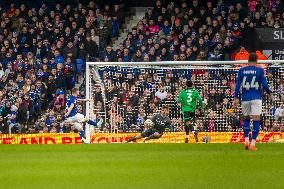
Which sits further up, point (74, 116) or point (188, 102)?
point (188, 102)

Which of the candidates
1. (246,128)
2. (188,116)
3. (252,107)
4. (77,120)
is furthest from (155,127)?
(252,107)

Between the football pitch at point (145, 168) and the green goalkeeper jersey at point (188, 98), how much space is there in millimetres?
5260

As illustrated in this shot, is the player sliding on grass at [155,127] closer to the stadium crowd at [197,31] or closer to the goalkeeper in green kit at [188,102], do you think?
the goalkeeper in green kit at [188,102]

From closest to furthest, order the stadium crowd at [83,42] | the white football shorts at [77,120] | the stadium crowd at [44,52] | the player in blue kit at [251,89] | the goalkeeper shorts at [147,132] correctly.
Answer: the player in blue kit at [251,89]
the goalkeeper shorts at [147,132]
the white football shorts at [77,120]
the stadium crowd at [44,52]
the stadium crowd at [83,42]

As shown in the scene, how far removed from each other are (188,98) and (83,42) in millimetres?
8730

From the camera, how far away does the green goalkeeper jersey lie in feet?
74.1

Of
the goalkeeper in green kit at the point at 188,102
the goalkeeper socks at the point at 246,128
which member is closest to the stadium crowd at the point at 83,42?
the goalkeeper in green kit at the point at 188,102

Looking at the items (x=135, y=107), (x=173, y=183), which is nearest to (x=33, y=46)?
(x=135, y=107)

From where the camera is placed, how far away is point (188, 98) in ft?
74.3

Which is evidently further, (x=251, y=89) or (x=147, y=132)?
(x=147, y=132)

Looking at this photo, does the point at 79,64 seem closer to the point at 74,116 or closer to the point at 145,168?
the point at 74,116

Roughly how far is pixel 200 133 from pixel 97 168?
11.7m

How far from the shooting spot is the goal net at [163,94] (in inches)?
943

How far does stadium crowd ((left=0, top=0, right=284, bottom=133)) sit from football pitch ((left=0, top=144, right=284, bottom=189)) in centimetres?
861
